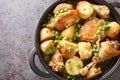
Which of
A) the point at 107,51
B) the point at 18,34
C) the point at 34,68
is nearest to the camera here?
the point at 107,51

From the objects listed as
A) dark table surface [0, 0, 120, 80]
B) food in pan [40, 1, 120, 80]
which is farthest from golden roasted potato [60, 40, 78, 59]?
dark table surface [0, 0, 120, 80]

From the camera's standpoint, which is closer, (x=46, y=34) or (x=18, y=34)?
(x=46, y=34)

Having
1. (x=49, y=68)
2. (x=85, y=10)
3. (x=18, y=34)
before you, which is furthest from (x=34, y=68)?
(x=85, y=10)

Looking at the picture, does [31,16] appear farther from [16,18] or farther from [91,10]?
[91,10]

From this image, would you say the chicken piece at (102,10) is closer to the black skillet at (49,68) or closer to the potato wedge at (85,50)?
the black skillet at (49,68)

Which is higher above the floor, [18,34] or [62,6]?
[62,6]

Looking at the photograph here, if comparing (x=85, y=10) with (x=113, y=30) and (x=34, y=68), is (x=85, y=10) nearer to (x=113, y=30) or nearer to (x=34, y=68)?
(x=113, y=30)

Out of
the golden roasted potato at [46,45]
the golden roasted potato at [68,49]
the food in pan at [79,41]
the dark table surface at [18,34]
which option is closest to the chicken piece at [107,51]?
the food in pan at [79,41]
